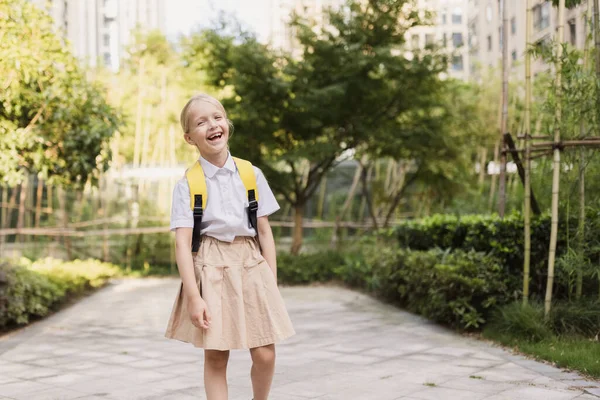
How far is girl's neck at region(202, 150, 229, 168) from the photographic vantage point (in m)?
2.91

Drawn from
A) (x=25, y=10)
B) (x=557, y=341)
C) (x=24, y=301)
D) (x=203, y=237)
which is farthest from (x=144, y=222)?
(x=203, y=237)

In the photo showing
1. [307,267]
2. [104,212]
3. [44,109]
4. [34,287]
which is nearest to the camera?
[44,109]

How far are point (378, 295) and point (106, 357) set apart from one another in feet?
13.8

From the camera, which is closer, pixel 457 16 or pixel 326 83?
pixel 326 83

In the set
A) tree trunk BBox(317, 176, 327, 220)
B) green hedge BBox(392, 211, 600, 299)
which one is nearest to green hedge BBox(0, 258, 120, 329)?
green hedge BBox(392, 211, 600, 299)

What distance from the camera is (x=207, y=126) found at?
9.34 ft

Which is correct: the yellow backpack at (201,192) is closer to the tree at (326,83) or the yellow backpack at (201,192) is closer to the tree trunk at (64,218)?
the tree at (326,83)

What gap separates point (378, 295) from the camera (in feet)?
29.0

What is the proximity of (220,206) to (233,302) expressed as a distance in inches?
14.5

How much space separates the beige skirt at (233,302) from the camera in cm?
276

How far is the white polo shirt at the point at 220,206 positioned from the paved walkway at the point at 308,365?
137cm

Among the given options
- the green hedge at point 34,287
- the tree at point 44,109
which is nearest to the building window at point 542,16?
the green hedge at point 34,287

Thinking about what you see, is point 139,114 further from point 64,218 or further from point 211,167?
point 211,167

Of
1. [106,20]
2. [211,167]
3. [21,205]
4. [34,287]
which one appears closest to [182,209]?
[211,167]
